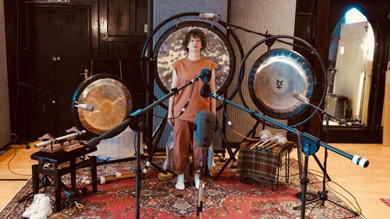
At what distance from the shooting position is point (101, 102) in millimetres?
3229

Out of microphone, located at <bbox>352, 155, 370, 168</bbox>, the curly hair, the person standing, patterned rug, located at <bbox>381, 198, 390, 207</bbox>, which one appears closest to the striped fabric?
the person standing

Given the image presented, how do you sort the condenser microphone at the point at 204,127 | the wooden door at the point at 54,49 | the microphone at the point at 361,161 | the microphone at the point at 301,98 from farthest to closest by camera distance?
the wooden door at the point at 54,49
the microphone at the point at 301,98
the condenser microphone at the point at 204,127
the microphone at the point at 361,161

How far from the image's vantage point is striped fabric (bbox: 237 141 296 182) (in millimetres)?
3311

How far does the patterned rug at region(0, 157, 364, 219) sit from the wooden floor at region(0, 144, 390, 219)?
7.3 inches

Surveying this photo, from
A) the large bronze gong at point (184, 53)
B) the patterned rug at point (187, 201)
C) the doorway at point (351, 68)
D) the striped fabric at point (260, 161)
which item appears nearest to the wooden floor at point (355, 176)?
the patterned rug at point (187, 201)

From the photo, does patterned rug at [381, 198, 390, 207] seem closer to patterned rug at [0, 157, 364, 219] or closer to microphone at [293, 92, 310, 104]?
patterned rug at [0, 157, 364, 219]

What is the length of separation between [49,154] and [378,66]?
Result: 4.42m

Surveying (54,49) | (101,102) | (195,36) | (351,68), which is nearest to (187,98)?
(195,36)

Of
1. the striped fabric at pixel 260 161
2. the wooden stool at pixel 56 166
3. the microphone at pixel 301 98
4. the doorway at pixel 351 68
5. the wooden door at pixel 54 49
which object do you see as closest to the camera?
the wooden stool at pixel 56 166

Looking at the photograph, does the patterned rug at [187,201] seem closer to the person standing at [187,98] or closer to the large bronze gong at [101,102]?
the person standing at [187,98]

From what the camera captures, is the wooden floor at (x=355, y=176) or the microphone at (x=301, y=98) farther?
the wooden floor at (x=355, y=176)

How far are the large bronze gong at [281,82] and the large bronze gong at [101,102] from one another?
1.19 meters

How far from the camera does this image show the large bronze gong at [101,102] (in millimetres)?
3100

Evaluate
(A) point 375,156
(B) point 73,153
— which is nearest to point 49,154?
(B) point 73,153
